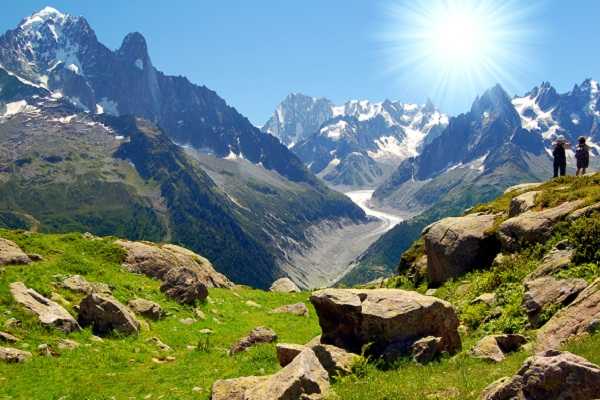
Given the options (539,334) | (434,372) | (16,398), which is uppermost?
(539,334)

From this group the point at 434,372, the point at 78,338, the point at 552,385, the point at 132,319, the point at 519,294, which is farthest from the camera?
the point at 132,319

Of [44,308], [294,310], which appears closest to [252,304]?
[294,310]

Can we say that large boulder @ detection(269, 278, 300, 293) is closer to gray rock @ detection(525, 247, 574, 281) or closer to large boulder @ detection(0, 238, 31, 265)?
large boulder @ detection(0, 238, 31, 265)

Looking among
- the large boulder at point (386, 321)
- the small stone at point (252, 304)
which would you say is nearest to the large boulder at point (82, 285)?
the small stone at point (252, 304)

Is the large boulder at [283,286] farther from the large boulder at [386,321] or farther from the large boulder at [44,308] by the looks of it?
the large boulder at [386,321]

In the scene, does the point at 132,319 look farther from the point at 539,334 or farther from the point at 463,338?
the point at 539,334

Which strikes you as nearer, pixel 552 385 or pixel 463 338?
pixel 552 385

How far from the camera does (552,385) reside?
39.2 ft

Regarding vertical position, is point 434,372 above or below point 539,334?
below

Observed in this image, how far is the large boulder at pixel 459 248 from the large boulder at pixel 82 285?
81.7ft

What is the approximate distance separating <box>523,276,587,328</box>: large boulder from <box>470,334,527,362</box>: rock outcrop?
2.47m

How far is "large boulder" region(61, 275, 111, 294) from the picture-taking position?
37438 mm

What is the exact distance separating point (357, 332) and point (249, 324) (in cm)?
2004

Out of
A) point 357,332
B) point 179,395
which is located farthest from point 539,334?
point 179,395
